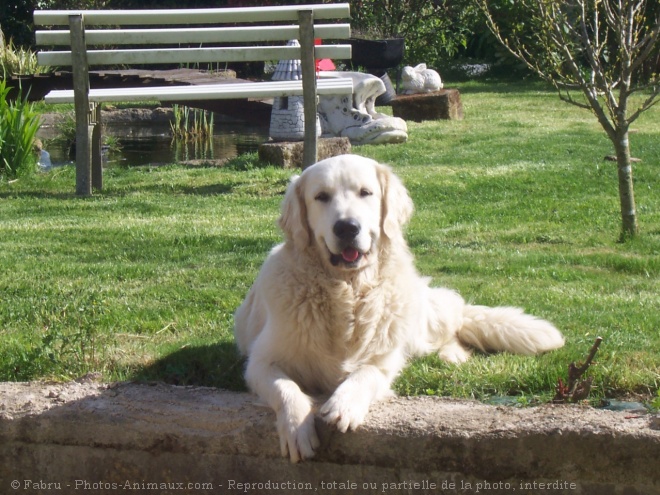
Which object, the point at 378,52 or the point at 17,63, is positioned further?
the point at 378,52

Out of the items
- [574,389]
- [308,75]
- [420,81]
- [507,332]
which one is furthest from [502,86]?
[574,389]

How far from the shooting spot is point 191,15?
839cm

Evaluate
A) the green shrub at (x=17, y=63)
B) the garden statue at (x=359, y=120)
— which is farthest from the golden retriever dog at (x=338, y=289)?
the green shrub at (x=17, y=63)

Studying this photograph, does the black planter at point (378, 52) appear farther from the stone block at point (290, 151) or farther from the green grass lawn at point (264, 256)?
the stone block at point (290, 151)

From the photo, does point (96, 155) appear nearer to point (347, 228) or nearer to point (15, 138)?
point (15, 138)

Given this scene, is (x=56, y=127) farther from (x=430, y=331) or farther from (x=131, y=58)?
(x=430, y=331)

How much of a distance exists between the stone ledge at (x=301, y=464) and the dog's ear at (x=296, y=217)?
2.27 ft

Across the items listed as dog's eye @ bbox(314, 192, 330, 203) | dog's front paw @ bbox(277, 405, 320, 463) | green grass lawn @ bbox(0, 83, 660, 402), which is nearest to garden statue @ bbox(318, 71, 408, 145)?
green grass lawn @ bbox(0, 83, 660, 402)

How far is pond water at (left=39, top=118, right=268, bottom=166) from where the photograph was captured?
11.9 metres

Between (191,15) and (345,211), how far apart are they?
5.41 meters

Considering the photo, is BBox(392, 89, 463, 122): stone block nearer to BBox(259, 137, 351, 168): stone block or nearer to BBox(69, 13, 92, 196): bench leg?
BBox(259, 137, 351, 168): stone block

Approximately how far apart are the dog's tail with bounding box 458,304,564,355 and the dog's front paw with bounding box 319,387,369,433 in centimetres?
116

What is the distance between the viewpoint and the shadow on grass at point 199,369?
3.98m

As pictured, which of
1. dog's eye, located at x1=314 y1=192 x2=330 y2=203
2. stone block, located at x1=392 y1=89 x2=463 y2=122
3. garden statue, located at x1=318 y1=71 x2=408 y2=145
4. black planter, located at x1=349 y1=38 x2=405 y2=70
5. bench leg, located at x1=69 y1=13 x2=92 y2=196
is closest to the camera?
dog's eye, located at x1=314 y1=192 x2=330 y2=203
